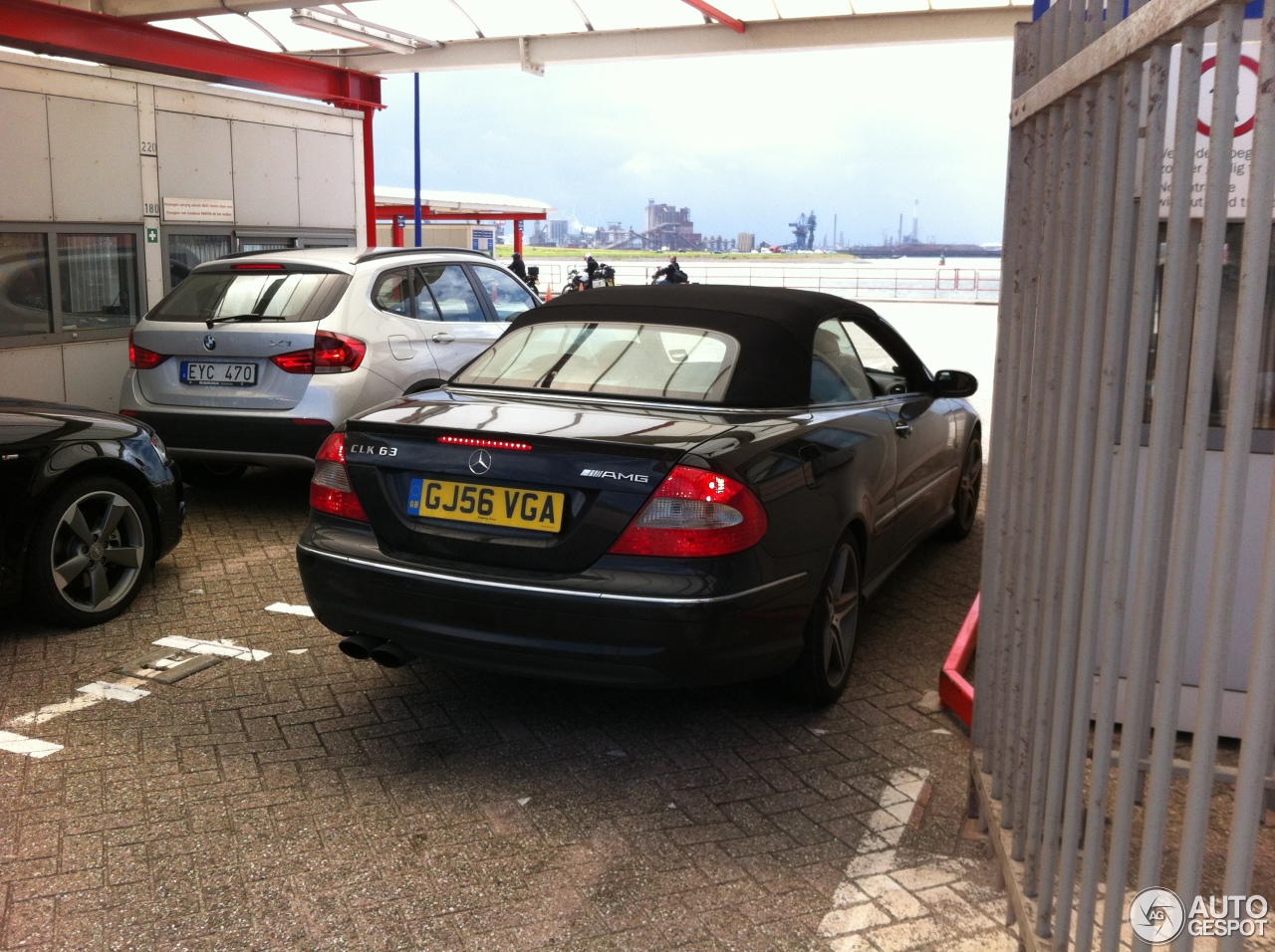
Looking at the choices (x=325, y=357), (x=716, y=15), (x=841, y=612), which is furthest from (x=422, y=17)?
(x=841, y=612)

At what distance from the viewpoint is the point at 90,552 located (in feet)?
17.4

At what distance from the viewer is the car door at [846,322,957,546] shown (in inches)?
205

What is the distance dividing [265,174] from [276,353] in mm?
5075

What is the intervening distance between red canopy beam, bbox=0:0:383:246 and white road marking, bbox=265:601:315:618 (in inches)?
259

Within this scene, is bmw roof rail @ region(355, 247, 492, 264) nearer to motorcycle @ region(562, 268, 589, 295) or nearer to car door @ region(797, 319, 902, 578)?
car door @ region(797, 319, 902, 578)

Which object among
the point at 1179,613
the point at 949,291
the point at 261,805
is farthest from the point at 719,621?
the point at 949,291

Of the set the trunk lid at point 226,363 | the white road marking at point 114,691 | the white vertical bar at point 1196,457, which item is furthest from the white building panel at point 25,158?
the white vertical bar at point 1196,457

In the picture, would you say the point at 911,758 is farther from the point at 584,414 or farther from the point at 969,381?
the point at 969,381

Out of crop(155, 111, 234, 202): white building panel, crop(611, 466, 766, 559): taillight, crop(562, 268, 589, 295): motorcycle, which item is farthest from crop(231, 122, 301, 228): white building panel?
crop(562, 268, 589, 295): motorcycle

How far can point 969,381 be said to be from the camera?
5816 mm

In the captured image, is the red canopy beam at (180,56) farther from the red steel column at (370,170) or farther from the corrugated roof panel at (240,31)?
the corrugated roof panel at (240,31)

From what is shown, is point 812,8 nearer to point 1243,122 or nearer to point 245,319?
point 245,319

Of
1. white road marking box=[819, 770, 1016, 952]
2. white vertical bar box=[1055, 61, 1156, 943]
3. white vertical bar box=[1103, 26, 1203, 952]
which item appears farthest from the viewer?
white road marking box=[819, 770, 1016, 952]

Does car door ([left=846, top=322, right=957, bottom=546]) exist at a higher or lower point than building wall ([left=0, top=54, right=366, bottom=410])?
lower
